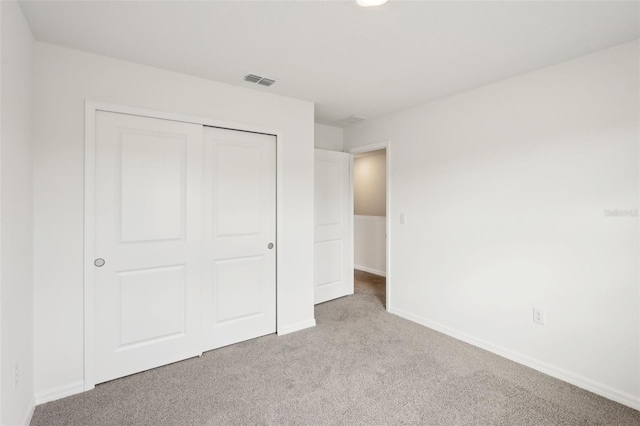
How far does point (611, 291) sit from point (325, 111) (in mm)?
2998

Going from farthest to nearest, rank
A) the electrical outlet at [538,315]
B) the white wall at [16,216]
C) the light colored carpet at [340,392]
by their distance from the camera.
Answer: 1. the electrical outlet at [538,315]
2. the light colored carpet at [340,392]
3. the white wall at [16,216]

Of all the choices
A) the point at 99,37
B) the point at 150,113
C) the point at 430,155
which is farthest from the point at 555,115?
the point at 99,37

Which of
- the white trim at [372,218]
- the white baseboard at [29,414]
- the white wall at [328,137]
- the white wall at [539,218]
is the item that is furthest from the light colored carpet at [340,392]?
the white trim at [372,218]

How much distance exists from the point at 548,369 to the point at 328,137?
11.2ft

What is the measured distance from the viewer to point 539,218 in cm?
244

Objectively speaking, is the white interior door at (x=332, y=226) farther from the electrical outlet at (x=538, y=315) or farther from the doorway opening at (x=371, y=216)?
the electrical outlet at (x=538, y=315)

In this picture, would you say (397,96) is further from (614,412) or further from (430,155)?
(614,412)

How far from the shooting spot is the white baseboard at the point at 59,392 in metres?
2.02

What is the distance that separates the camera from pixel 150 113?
238cm

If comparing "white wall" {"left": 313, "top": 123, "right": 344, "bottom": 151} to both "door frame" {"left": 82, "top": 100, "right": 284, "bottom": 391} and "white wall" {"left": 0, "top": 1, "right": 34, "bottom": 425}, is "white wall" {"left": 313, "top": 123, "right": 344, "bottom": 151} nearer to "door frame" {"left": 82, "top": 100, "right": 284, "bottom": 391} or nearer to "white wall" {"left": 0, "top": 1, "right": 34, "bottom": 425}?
"door frame" {"left": 82, "top": 100, "right": 284, "bottom": 391}

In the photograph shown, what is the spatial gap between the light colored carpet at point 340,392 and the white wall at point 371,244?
9.01 ft

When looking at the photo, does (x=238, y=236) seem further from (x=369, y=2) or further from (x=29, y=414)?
(x=369, y=2)

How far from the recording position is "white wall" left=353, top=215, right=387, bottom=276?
5.58 m

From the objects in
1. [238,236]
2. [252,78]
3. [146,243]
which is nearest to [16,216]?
[146,243]
